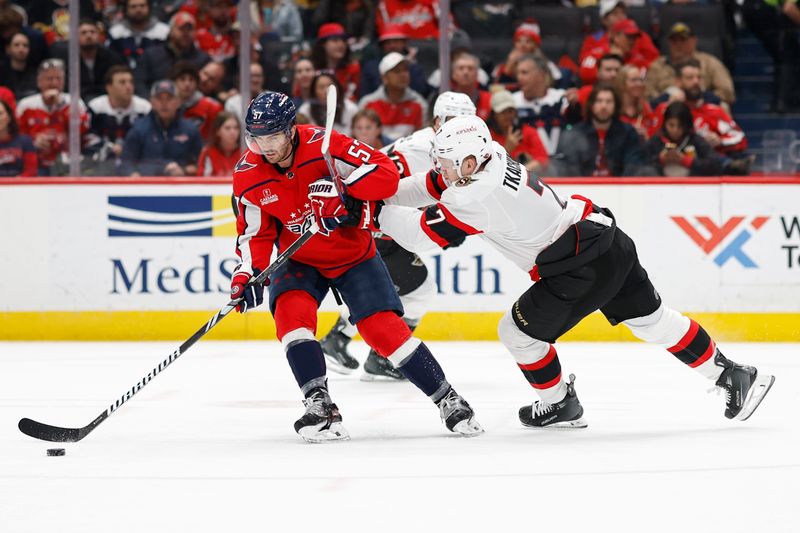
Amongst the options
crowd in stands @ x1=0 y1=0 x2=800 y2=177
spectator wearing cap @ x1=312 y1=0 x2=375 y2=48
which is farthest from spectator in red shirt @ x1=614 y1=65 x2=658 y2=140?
spectator wearing cap @ x1=312 y1=0 x2=375 y2=48

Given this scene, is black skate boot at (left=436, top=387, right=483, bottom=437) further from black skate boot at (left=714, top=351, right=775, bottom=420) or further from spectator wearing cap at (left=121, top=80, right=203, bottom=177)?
spectator wearing cap at (left=121, top=80, right=203, bottom=177)

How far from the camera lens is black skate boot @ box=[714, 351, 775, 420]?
4172mm

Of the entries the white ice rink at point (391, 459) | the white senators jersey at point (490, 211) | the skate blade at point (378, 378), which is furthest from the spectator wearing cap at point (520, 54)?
the white senators jersey at point (490, 211)

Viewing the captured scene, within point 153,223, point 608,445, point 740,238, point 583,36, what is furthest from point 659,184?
point 608,445

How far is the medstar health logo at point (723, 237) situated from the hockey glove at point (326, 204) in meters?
3.21

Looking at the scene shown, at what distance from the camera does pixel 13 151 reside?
6.94 m

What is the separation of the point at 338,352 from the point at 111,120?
2.14 metres

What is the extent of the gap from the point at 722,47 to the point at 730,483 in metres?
5.01

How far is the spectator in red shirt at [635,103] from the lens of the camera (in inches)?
267

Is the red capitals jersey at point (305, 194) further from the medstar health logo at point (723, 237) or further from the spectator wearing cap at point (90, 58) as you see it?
the spectator wearing cap at point (90, 58)

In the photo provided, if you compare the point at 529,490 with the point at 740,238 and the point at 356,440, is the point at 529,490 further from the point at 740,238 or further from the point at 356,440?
the point at 740,238

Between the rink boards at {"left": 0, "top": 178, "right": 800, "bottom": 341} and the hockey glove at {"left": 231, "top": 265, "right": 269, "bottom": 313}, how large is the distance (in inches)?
106

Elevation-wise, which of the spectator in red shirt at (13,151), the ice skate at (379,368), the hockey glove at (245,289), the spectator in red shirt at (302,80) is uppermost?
the spectator in red shirt at (302,80)

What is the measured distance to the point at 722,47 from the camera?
7734mm
